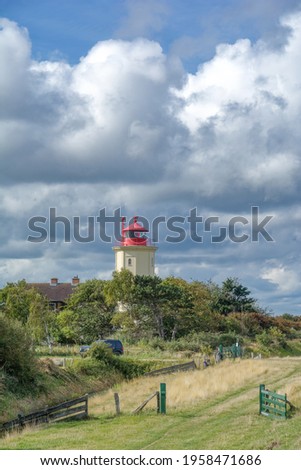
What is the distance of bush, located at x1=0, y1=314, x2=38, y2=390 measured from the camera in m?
37.4

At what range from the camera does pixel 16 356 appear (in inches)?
1486

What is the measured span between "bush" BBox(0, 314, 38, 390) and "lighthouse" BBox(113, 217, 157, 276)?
148ft

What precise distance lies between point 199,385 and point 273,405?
1002 centimetres

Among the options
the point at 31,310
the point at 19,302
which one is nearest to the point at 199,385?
the point at 31,310

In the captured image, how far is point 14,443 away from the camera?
2409 centimetres

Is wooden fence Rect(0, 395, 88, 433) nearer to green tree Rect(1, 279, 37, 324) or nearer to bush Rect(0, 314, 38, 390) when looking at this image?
bush Rect(0, 314, 38, 390)

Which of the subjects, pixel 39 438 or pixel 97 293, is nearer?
pixel 39 438

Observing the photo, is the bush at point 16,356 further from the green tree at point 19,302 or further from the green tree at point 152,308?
the green tree at point 152,308

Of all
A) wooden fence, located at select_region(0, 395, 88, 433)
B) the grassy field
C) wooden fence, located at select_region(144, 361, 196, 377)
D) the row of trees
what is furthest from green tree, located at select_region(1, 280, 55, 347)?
wooden fence, located at select_region(0, 395, 88, 433)

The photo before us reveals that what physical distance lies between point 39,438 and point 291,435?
8771 mm

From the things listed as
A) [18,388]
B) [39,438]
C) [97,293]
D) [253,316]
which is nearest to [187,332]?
[97,293]

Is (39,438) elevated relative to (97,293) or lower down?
lower down

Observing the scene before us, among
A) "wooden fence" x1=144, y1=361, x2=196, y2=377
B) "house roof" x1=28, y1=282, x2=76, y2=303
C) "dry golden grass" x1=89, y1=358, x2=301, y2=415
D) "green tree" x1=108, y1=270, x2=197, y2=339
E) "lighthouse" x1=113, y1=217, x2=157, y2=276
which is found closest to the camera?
"dry golden grass" x1=89, y1=358, x2=301, y2=415
